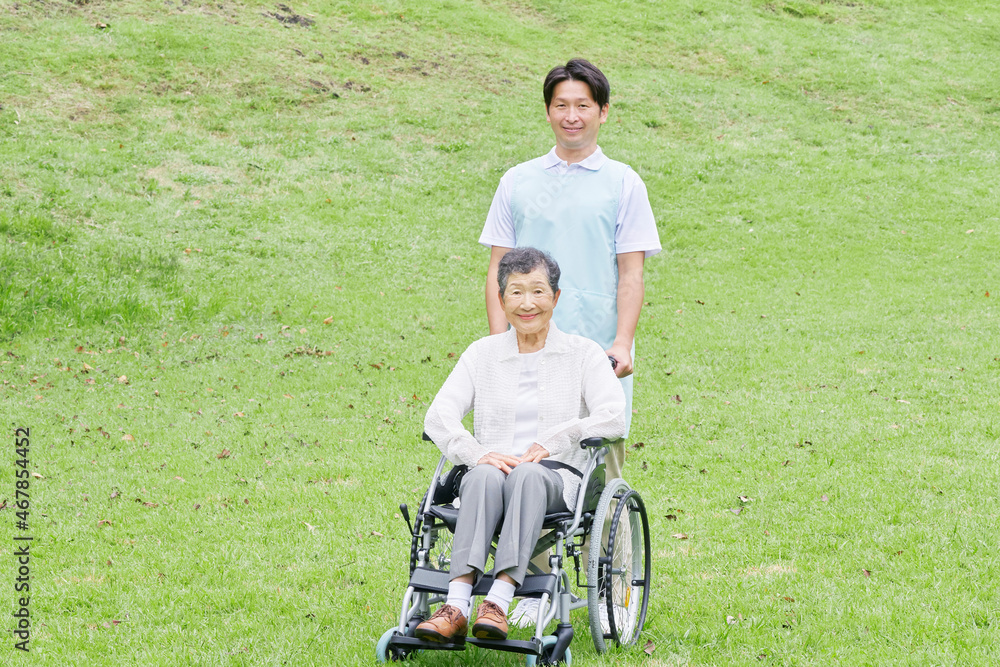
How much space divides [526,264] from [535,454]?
2.31ft

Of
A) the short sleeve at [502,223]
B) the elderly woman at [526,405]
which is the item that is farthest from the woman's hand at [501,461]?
the short sleeve at [502,223]

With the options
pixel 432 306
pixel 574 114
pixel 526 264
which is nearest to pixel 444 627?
pixel 526 264

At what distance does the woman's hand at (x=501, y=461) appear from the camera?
340cm

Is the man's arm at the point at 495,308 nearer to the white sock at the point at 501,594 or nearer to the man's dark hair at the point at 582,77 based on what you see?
the man's dark hair at the point at 582,77

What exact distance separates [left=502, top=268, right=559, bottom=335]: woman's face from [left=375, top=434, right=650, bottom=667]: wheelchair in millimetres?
495

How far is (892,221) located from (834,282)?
3.01 metres

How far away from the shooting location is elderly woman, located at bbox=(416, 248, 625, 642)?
332cm

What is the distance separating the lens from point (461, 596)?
3207mm

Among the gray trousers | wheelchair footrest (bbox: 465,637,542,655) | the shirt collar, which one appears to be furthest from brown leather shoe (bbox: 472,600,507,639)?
the shirt collar

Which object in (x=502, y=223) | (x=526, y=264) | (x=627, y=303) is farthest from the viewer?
(x=502, y=223)

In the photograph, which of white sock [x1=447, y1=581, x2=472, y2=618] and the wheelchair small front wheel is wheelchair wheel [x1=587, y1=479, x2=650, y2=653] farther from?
→ the wheelchair small front wheel

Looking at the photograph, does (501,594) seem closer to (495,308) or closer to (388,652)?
(388,652)

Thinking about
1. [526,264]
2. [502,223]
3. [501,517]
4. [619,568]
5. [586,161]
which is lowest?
[619,568]

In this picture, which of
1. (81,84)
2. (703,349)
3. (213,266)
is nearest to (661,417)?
(703,349)
